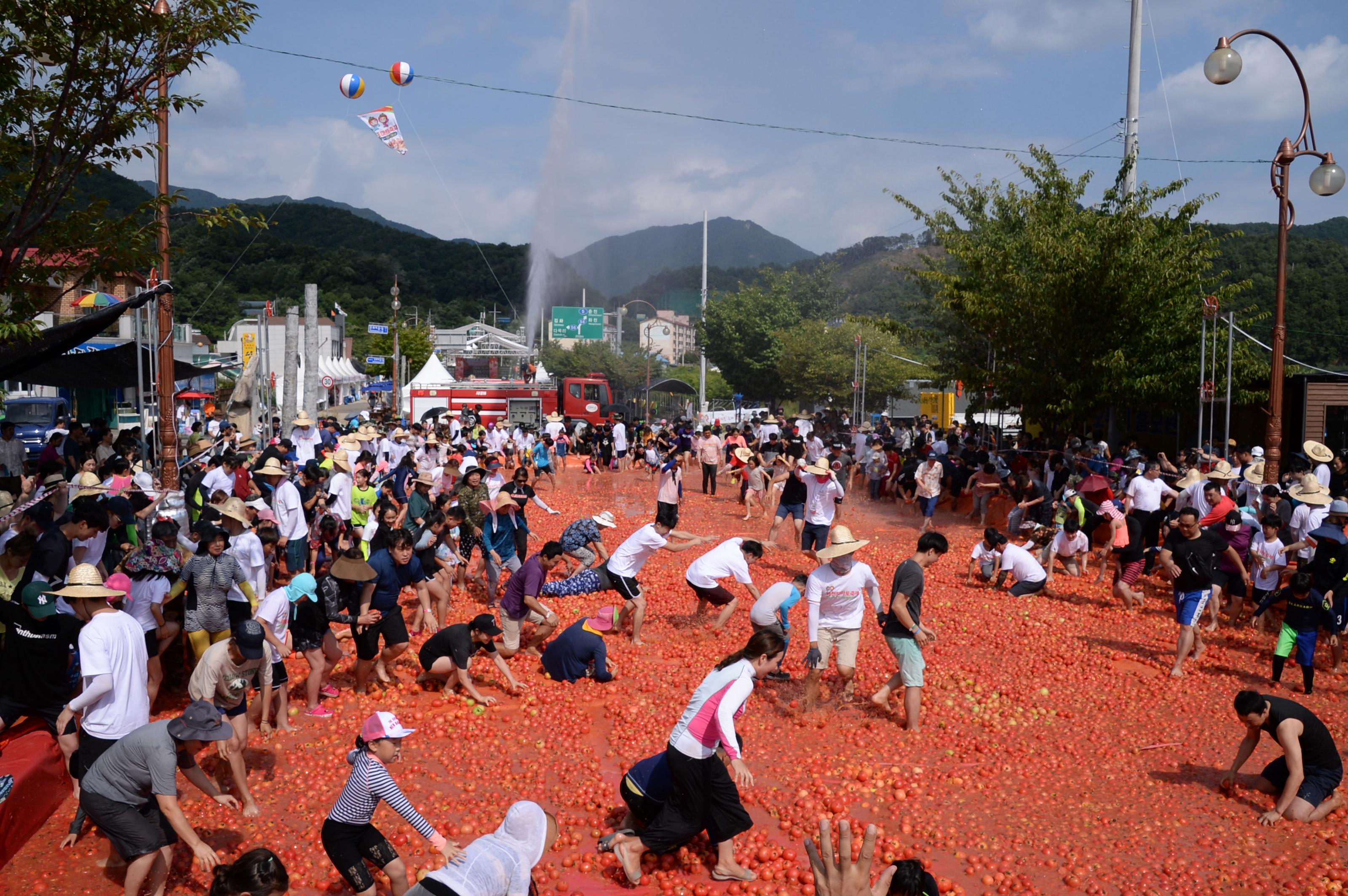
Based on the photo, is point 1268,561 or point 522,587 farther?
point 1268,561

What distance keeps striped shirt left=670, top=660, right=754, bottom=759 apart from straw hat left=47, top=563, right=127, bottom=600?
13.0 ft

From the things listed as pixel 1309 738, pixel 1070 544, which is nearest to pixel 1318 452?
pixel 1070 544

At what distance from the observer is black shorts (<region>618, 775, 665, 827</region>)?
6.38 meters

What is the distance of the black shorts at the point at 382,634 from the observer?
8.98 metres

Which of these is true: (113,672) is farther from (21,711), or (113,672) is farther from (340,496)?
(340,496)

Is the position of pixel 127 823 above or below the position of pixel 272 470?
below

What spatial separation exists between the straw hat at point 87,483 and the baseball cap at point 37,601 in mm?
2495

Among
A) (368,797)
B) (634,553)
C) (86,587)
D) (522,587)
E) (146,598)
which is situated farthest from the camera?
(634,553)

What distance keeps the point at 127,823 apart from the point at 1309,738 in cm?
838

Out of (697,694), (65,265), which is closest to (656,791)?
(697,694)

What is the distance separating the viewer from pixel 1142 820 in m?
7.16

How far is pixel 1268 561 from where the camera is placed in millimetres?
11070

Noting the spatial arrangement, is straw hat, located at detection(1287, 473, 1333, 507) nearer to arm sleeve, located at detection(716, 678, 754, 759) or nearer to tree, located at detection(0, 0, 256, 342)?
arm sleeve, located at detection(716, 678, 754, 759)

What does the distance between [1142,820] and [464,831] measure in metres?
5.19
